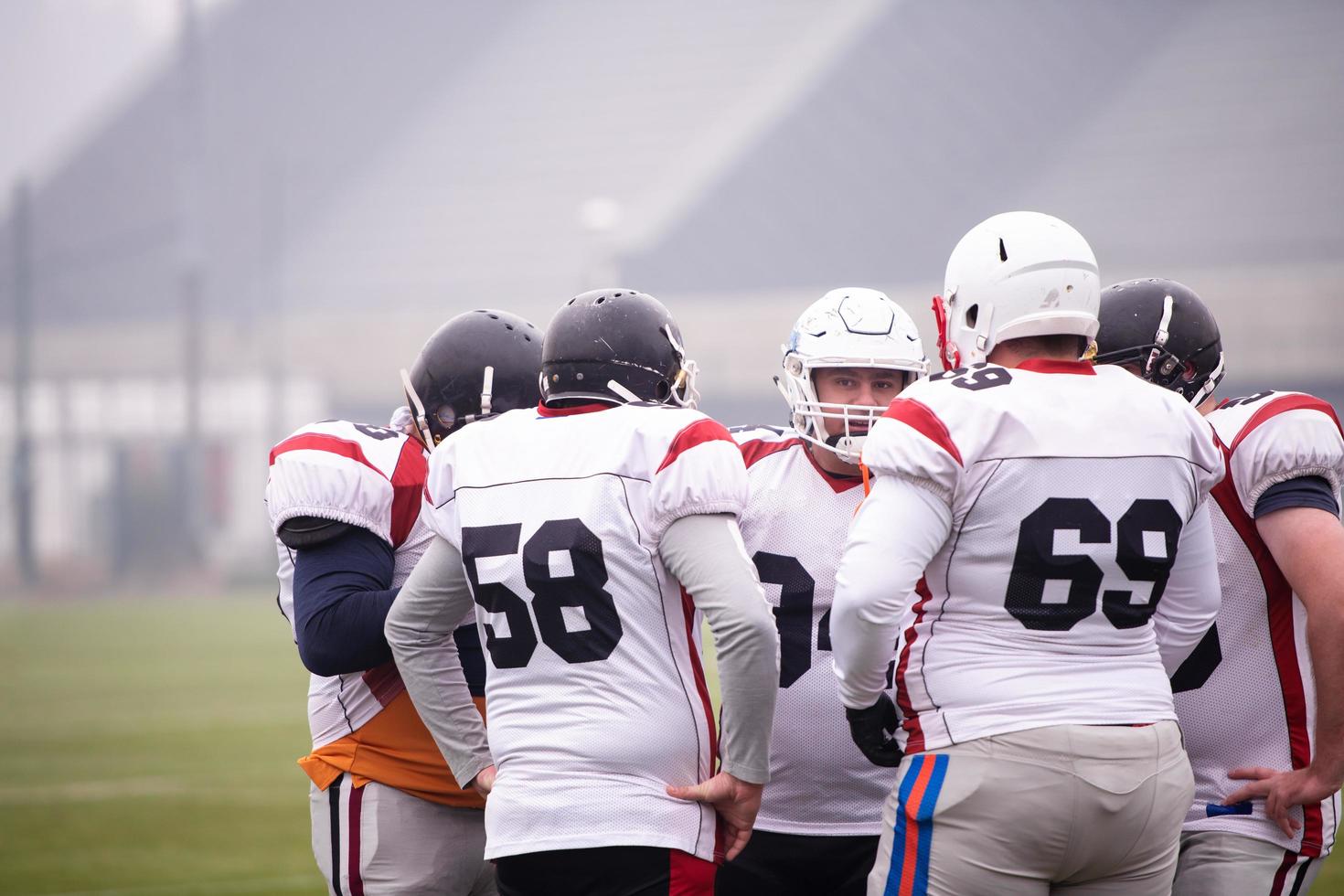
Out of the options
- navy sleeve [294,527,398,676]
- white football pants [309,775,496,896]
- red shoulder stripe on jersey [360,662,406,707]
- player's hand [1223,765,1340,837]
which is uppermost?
navy sleeve [294,527,398,676]

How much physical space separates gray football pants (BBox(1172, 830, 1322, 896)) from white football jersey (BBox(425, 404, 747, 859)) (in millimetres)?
Result: 987

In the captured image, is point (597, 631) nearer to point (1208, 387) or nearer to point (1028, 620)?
point (1028, 620)

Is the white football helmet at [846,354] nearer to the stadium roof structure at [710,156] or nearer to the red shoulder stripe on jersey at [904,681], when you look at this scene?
the red shoulder stripe on jersey at [904,681]

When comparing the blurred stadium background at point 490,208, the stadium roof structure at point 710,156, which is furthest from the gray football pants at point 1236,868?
the stadium roof structure at point 710,156

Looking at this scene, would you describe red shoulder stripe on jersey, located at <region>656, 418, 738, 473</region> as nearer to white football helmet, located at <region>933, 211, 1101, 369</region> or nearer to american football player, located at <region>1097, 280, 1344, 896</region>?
white football helmet, located at <region>933, 211, 1101, 369</region>

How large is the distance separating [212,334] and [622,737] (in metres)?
36.4

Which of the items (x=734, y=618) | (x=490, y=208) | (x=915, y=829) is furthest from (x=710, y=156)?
(x=915, y=829)

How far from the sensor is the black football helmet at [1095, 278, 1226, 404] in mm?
3182

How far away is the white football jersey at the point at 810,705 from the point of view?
3.29m

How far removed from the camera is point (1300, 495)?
2.87 meters

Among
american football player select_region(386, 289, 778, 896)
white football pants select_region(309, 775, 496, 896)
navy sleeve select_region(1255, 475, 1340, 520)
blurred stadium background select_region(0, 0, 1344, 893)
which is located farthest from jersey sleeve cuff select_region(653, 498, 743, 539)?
blurred stadium background select_region(0, 0, 1344, 893)

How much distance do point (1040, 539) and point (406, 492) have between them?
51.6 inches

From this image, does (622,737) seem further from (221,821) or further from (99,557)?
(99,557)

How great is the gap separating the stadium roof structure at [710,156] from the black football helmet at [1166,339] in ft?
93.1
